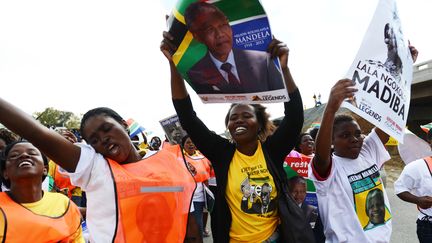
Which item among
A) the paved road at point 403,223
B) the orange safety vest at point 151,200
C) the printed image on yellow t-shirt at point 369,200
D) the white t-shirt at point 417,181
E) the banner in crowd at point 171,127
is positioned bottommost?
the paved road at point 403,223

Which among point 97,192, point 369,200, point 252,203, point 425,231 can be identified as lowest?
point 425,231

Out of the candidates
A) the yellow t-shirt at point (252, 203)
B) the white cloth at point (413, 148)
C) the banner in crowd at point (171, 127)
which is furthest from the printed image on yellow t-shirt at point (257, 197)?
the banner in crowd at point (171, 127)

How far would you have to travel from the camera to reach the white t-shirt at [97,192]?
1638mm

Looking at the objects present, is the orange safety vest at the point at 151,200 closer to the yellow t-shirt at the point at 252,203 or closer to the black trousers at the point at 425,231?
the yellow t-shirt at the point at 252,203

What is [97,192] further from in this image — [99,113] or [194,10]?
[194,10]

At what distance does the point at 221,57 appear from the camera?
80.0 inches

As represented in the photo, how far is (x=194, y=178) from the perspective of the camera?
2102 mm

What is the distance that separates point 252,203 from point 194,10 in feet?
3.85

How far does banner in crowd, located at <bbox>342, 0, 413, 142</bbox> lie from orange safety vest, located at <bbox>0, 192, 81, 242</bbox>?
198 cm

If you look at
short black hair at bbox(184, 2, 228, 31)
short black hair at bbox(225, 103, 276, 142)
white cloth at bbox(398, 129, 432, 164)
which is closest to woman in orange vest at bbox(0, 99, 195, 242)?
short black hair at bbox(184, 2, 228, 31)

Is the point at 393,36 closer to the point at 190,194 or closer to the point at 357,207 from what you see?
the point at 357,207

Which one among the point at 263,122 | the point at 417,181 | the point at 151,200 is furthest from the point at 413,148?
the point at 151,200

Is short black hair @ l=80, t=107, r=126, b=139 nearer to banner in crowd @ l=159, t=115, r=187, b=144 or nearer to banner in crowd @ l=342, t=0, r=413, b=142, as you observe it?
banner in crowd @ l=342, t=0, r=413, b=142

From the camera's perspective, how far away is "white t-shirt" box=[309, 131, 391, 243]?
2336 mm
